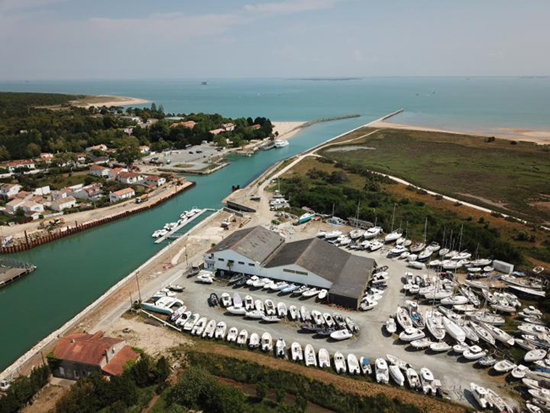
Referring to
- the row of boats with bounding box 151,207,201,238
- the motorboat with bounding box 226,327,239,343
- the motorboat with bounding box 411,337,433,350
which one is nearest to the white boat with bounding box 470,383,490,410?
the motorboat with bounding box 411,337,433,350

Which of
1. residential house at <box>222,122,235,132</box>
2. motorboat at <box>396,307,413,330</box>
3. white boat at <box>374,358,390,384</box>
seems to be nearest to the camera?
white boat at <box>374,358,390,384</box>

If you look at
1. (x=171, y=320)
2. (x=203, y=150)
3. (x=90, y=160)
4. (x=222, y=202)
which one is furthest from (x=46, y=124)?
(x=171, y=320)

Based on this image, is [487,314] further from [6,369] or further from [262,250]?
[6,369]

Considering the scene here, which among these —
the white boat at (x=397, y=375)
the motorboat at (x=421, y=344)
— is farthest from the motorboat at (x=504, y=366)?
the white boat at (x=397, y=375)

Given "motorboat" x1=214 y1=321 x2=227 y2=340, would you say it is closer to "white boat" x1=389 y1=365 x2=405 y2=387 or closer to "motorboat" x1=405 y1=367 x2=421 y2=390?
"white boat" x1=389 y1=365 x2=405 y2=387

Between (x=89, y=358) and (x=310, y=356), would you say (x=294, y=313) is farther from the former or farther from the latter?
(x=89, y=358)

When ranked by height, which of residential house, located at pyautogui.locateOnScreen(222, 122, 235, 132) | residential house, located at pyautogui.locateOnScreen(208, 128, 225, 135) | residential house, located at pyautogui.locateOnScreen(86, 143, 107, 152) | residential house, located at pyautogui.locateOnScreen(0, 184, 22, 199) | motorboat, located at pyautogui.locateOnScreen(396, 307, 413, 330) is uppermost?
residential house, located at pyautogui.locateOnScreen(222, 122, 235, 132)
